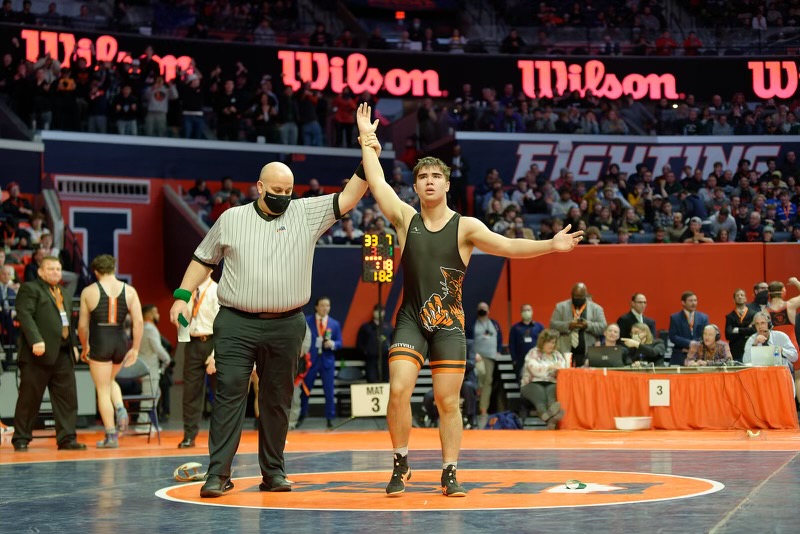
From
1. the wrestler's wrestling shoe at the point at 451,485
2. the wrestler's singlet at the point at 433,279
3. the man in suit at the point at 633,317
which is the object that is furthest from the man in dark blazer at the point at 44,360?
the man in suit at the point at 633,317

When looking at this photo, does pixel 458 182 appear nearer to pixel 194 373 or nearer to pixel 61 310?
pixel 194 373

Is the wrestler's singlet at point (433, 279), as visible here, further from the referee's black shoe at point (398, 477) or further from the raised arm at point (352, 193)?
the referee's black shoe at point (398, 477)

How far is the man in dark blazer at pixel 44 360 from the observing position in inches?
415

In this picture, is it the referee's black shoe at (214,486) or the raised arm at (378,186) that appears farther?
the raised arm at (378,186)

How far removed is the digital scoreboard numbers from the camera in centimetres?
1407

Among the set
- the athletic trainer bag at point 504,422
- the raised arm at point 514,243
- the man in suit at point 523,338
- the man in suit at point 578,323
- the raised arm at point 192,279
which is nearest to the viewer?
the raised arm at point 514,243

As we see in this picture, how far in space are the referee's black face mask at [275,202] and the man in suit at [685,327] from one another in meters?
8.99

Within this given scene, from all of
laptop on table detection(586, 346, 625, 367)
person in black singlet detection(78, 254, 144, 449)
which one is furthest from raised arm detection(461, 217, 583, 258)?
laptop on table detection(586, 346, 625, 367)

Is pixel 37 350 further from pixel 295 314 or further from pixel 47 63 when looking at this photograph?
pixel 47 63

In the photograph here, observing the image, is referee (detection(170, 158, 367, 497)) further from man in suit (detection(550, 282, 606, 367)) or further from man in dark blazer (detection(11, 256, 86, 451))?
man in suit (detection(550, 282, 606, 367))

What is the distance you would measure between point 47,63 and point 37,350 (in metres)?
11.5

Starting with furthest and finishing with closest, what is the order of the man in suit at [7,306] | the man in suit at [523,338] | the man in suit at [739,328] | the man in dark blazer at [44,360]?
1. the man in suit at [523,338]
2. the man in suit at [7,306]
3. the man in suit at [739,328]
4. the man in dark blazer at [44,360]

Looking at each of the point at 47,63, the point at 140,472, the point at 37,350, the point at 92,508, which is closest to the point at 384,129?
the point at 47,63

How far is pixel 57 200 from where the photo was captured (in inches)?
777
